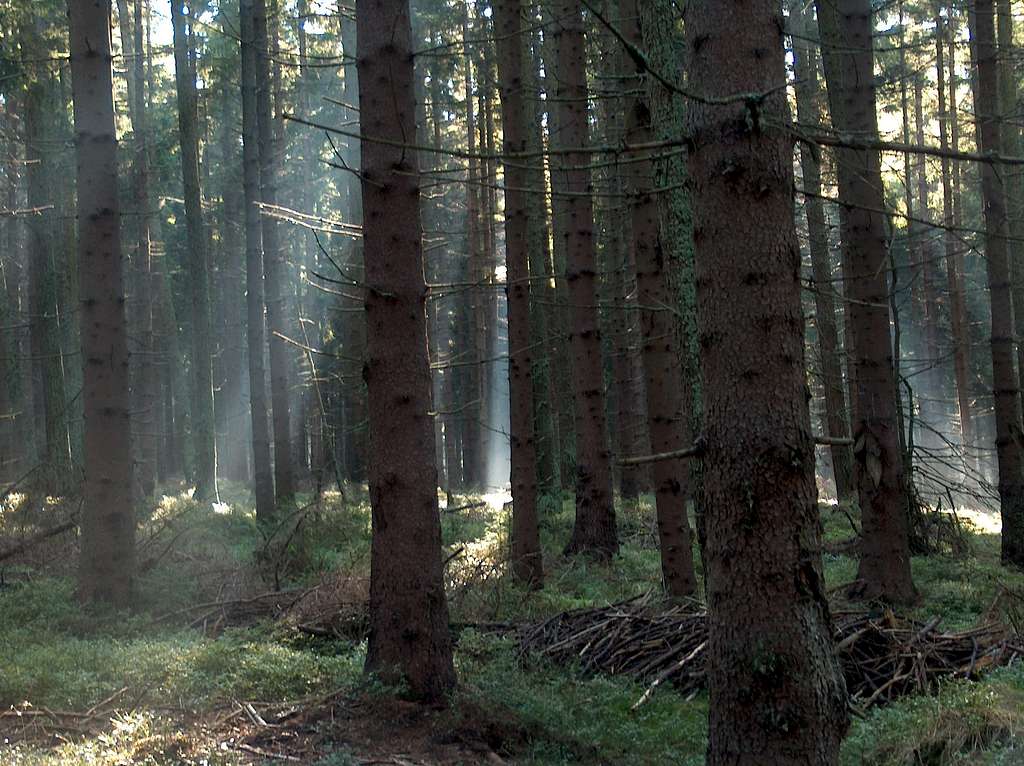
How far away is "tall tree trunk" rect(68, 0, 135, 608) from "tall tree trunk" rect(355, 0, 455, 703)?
4516 mm

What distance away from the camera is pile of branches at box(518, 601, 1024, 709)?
6953 mm

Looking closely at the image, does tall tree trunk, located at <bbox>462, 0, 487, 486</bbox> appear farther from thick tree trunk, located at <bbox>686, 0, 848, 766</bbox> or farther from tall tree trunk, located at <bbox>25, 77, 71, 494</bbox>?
thick tree trunk, located at <bbox>686, 0, 848, 766</bbox>

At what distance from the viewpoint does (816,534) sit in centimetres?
367

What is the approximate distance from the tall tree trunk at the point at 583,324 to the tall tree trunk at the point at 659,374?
50.4 inches

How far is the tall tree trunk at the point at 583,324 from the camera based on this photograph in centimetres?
1188

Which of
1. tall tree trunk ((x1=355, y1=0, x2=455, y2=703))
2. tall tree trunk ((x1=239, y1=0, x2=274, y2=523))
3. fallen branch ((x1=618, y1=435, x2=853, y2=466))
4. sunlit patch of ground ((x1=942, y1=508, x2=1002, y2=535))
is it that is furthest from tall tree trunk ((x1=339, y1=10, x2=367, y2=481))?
fallen branch ((x1=618, y1=435, x2=853, y2=466))

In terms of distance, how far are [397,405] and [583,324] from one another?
252 inches

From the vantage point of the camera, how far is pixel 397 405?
6223 millimetres

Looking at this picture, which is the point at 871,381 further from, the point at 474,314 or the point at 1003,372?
the point at 474,314

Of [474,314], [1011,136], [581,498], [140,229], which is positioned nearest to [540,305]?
[581,498]

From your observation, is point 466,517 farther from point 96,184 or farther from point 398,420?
point 398,420

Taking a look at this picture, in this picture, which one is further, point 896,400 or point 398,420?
point 896,400

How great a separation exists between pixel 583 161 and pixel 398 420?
320 inches

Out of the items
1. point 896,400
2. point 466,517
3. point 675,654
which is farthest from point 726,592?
point 466,517
